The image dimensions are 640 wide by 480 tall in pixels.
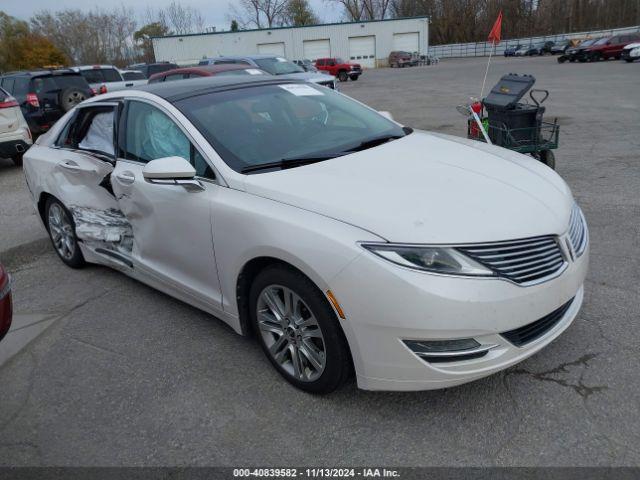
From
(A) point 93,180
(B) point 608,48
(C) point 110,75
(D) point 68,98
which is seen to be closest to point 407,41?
(B) point 608,48

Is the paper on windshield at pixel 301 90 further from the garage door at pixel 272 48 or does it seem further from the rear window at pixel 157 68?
the garage door at pixel 272 48

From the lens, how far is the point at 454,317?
2.31m

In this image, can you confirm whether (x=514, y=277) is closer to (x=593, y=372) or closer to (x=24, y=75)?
(x=593, y=372)

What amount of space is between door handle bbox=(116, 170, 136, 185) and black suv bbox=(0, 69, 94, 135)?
926cm

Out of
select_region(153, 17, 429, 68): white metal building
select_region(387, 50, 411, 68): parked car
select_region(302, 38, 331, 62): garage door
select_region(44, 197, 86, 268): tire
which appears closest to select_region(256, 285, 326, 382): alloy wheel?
select_region(44, 197, 86, 268): tire

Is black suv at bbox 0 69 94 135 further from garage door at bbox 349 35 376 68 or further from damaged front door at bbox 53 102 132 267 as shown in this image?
garage door at bbox 349 35 376 68

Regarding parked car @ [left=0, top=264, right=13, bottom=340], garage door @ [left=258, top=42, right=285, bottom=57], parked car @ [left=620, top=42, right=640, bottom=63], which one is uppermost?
garage door @ [left=258, top=42, right=285, bottom=57]

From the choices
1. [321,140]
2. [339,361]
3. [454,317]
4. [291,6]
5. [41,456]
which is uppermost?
[291,6]

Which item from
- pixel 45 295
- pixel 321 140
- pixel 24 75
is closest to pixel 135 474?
pixel 321 140

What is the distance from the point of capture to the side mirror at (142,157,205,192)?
3035 mm

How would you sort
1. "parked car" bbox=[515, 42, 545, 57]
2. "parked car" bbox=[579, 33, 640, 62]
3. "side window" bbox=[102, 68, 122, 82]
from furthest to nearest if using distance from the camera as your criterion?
1. "parked car" bbox=[515, 42, 545, 57]
2. "parked car" bbox=[579, 33, 640, 62]
3. "side window" bbox=[102, 68, 122, 82]

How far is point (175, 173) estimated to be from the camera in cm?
303

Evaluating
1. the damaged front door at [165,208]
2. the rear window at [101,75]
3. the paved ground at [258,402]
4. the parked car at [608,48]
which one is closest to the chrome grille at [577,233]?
the paved ground at [258,402]

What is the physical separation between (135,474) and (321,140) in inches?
86.7
